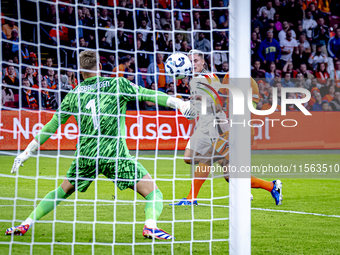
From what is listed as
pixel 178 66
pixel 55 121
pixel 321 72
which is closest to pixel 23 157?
pixel 55 121

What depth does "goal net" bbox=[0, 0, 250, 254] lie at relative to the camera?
3127 mm

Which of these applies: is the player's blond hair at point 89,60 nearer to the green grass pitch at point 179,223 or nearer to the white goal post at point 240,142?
the green grass pitch at point 179,223

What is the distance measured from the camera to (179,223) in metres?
5.04

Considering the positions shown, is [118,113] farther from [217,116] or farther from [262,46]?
[262,46]

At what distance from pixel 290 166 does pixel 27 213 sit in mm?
6469

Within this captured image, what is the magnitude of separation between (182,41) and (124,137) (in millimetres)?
7411

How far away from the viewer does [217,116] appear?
18.7ft

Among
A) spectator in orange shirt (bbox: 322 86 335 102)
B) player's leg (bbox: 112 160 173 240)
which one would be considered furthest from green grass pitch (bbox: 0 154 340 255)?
spectator in orange shirt (bbox: 322 86 335 102)

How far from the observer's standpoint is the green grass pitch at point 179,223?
4.02m

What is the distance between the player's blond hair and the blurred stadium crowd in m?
3.63

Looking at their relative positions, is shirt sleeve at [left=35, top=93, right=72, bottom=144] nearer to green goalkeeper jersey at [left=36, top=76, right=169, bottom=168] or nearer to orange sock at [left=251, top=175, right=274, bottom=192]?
green goalkeeper jersey at [left=36, top=76, right=169, bottom=168]

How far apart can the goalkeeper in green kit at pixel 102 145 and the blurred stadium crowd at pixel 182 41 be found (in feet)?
12.1

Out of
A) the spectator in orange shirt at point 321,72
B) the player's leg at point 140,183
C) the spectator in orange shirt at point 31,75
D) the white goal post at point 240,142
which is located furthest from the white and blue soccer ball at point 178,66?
the spectator in orange shirt at point 321,72

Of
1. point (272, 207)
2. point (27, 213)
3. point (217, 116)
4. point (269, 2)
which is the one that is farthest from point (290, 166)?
point (269, 2)
